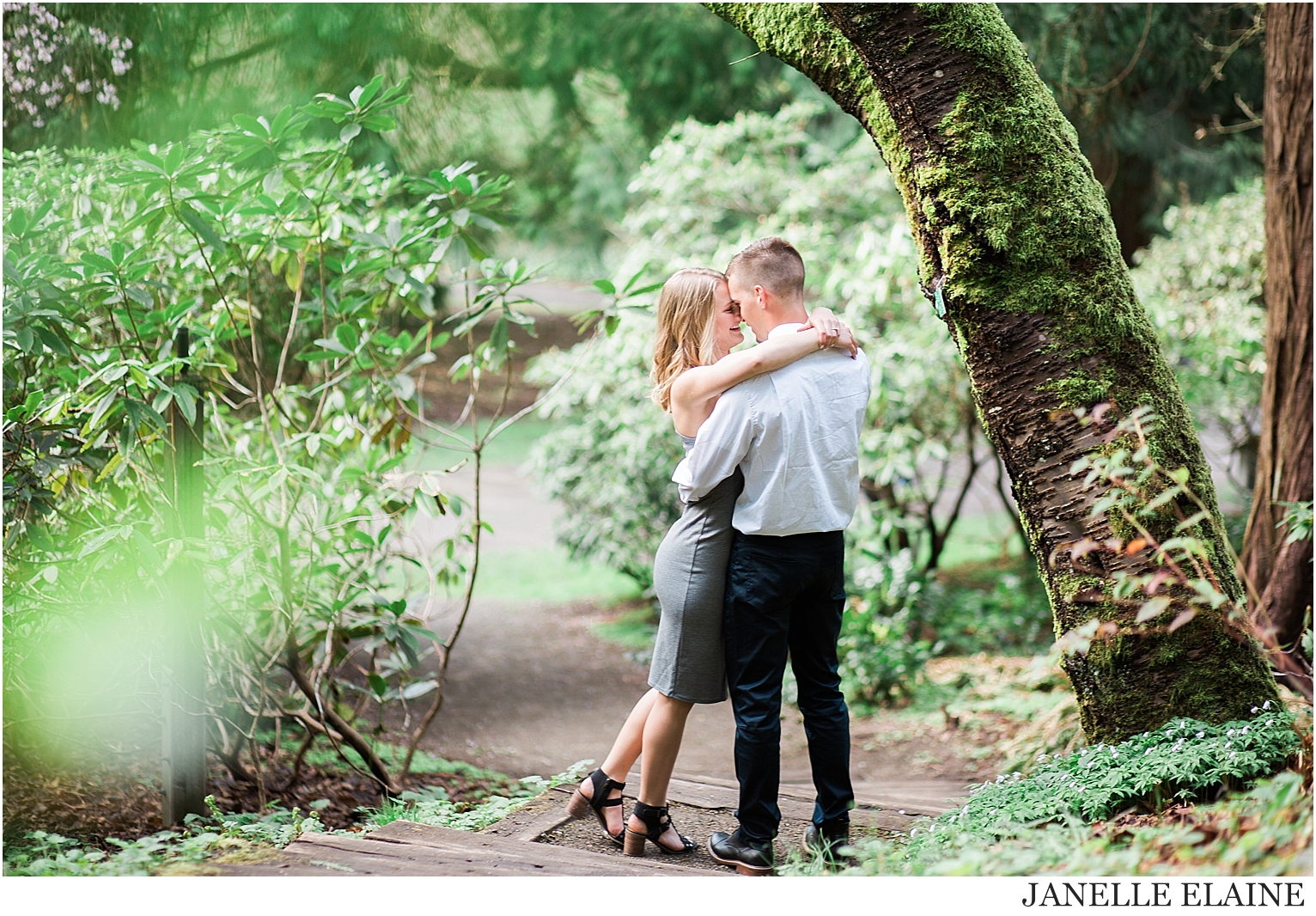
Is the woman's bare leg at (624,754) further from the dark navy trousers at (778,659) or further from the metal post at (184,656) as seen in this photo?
the metal post at (184,656)

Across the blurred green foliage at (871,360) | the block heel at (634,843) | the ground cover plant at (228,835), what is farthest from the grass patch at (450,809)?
the blurred green foliage at (871,360)

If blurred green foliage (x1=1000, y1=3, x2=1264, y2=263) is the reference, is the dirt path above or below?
below

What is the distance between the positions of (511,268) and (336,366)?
0.74 meters

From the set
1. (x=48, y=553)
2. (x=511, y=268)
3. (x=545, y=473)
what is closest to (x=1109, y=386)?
(x=511, y=268)

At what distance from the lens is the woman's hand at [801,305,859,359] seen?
2.30 meters

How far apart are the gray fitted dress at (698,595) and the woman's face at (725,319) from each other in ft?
0.84

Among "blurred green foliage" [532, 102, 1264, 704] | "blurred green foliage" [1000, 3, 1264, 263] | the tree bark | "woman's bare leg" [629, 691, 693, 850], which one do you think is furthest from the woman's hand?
"blurred green foliage" [1000, 3, 1264, 263]

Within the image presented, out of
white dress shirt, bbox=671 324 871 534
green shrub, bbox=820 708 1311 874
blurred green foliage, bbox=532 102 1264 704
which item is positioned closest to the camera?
green shrub, bbox=820 708 1311 874

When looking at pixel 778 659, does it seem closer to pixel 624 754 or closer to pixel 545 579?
pixel 624 754

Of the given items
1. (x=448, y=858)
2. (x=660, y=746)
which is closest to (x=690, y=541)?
(x=660, y=746)

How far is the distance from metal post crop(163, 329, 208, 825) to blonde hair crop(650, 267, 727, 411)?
5.14 feet

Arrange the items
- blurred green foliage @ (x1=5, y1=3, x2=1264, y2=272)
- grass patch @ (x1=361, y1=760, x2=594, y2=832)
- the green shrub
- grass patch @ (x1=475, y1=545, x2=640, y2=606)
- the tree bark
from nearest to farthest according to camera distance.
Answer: the green shrub
grass patch @ (x1=361, y1=760, x2=594, y2=832)
the tree bark
blurred green foliage @ (x1=5, y1=3, x2=1264, y2=272)
grass patch @ (x1=475, y1=545, x2=640, y2=606)
